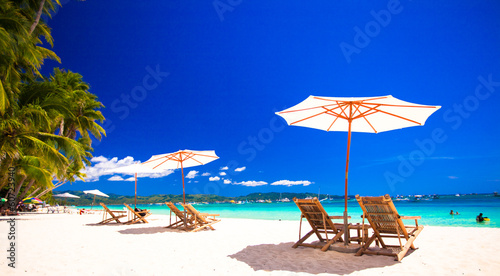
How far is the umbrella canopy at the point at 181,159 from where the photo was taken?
29.8 feet

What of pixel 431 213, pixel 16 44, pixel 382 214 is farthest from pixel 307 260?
pixel 431 213

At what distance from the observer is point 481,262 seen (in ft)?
12.8

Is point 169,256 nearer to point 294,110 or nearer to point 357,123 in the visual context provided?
point 294,110

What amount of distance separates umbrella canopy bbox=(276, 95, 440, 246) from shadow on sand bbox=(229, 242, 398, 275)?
0.57 m

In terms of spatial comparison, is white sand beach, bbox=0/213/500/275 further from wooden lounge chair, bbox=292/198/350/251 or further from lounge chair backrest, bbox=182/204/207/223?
lounge chair backrest, bbox=182/204/207/223

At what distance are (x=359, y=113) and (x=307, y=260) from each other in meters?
2.86

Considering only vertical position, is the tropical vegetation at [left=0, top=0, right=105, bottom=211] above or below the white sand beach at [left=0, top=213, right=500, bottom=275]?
above

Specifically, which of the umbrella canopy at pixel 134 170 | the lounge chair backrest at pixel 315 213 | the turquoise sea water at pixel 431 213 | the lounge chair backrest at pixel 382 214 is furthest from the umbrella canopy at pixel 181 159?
the turquoise sea water at pixel 431 213

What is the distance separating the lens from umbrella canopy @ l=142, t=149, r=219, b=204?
9083 mm

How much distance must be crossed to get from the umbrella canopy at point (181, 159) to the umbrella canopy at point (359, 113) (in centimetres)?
423

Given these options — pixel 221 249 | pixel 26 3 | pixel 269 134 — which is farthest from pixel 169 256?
pixel 26 3

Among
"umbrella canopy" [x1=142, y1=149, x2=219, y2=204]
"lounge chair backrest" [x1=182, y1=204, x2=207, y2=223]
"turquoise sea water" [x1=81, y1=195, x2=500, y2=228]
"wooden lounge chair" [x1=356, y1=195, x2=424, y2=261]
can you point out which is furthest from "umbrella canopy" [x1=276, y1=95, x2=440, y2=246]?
"turquoise sea water" [x1=81, y1=195, x2=500, y2=228]

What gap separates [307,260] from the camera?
411cm

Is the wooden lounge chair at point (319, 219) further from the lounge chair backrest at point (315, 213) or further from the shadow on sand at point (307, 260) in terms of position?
the shadow on sand at point (307, 260)
